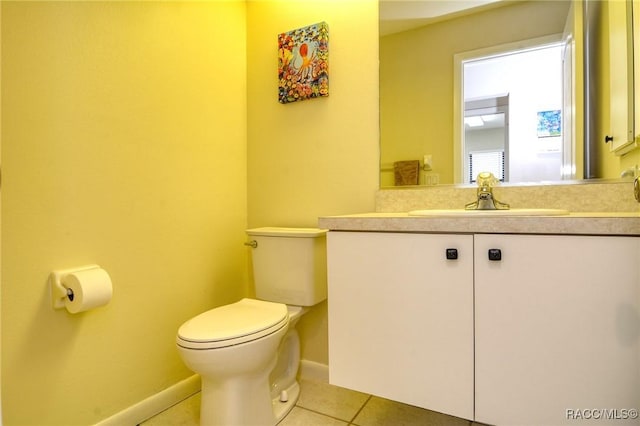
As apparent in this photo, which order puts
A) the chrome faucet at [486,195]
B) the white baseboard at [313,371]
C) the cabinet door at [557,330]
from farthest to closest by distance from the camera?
the white baseboard at [313,371] → the chrome faucet at [486,195] → the cabinet door at [557,330]

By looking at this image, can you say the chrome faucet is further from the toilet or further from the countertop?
the toilet

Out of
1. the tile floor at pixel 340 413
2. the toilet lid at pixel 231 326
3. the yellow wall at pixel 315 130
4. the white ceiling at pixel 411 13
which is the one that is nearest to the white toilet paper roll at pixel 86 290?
the toilet lid at pixel 231 326

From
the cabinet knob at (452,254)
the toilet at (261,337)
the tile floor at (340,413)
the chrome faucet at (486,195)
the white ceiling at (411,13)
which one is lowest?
the tile floor at (340,413)

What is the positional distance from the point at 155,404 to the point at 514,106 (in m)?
1.93

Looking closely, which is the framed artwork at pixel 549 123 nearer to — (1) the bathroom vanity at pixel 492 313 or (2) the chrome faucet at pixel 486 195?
(2) the chrome faucet at pixel 486 195

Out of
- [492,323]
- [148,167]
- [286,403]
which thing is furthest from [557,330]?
[148,167]

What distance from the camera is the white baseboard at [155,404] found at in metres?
1.38

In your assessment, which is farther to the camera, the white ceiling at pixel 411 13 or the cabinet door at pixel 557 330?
the white ceiling at pixel 411 13

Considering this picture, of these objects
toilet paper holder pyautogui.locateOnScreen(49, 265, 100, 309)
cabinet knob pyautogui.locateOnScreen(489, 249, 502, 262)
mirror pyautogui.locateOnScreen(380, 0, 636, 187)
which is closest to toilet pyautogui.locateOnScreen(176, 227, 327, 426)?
toilet paper holder pyautogui.locateOnScreen(49, 265, 100, 309)

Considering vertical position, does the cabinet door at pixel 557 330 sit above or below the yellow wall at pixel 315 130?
below

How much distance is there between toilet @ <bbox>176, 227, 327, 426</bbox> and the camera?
47.6 inches

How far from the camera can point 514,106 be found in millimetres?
1446

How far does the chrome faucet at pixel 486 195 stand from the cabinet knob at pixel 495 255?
376 mm

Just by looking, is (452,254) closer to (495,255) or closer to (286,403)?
(495,255)
